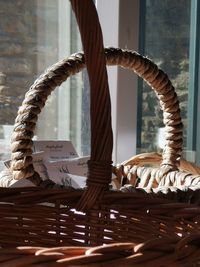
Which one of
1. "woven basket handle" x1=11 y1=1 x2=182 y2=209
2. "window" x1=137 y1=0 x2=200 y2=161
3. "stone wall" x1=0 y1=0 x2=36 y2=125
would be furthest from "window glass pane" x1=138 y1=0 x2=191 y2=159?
"woven basket handle" x1=11 y1=1 x2=182 y2=209

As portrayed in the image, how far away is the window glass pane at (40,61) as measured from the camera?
1.09 meters

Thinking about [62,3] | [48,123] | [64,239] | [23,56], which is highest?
[62,3]

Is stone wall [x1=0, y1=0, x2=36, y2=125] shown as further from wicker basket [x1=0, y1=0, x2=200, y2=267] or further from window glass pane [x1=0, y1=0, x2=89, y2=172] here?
wicker basket [x1=0, y1=0, x2=200, y2=267]

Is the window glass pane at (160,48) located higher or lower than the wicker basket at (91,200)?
higher

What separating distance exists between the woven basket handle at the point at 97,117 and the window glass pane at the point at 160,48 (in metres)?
0.43

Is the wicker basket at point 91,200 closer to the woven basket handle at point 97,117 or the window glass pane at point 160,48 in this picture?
the woven basket handle at point 97,117

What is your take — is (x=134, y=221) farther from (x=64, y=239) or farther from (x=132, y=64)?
(x=132, y=64)

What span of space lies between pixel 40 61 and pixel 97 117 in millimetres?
619

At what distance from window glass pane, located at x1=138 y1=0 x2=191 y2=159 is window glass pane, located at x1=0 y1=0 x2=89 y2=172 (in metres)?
0.18

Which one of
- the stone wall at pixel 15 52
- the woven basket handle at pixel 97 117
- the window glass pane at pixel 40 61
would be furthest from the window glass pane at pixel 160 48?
the woven basket handle at pixel 97 117

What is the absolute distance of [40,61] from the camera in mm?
1152

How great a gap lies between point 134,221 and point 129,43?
2.08ft

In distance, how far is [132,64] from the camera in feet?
2.76

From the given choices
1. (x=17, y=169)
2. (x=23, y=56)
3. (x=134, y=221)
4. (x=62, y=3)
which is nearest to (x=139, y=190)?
(x=134, y=221)
